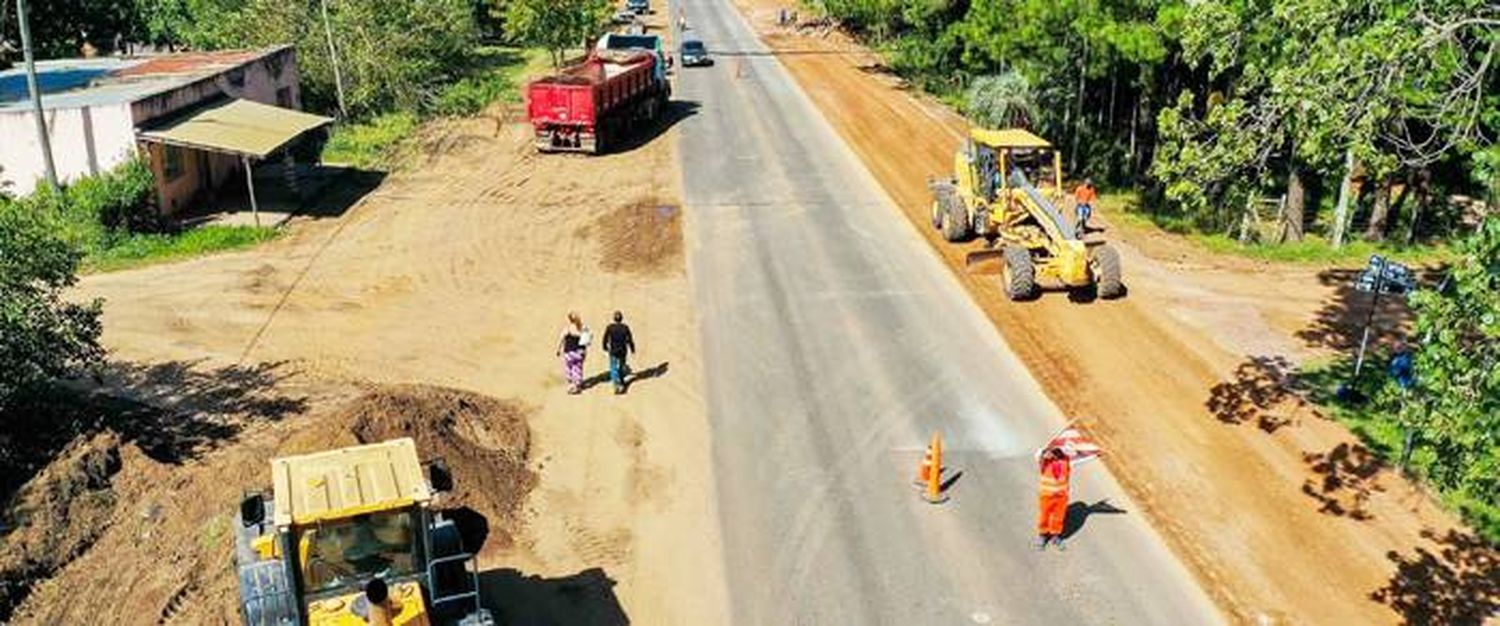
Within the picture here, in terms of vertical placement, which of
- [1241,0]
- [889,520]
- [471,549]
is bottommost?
[889,520]

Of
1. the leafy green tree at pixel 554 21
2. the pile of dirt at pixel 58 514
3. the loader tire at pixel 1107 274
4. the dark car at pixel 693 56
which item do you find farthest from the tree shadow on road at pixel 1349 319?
the dark car at pixel 693 56

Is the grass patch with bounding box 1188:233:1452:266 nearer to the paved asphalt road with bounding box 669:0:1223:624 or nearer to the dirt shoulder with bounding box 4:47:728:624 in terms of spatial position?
the paved asphalt road with bounding box 669:0:1223:624

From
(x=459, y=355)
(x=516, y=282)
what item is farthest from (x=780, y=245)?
(x=459, y=355)

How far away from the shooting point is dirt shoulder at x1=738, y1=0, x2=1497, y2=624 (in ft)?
45.6

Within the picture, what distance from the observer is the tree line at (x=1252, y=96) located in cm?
1212

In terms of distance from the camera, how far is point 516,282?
24.8 meters

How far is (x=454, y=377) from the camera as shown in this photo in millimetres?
19859

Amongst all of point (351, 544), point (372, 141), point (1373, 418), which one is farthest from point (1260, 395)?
point (372, 141)

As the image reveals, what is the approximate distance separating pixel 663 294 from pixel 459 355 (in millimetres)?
4768

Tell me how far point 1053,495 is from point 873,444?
12.0 ft

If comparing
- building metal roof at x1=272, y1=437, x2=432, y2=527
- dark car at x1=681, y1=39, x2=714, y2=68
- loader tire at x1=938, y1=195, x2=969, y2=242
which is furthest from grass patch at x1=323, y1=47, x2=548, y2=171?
building metal roof at x1=272, y1=437, x2=432, y2=527

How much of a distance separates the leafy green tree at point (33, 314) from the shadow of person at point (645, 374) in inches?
313

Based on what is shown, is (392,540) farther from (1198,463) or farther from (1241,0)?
(1241,0)

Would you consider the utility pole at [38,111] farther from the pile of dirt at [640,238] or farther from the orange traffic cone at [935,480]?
Result: the orange traffic cone at [935,480]
